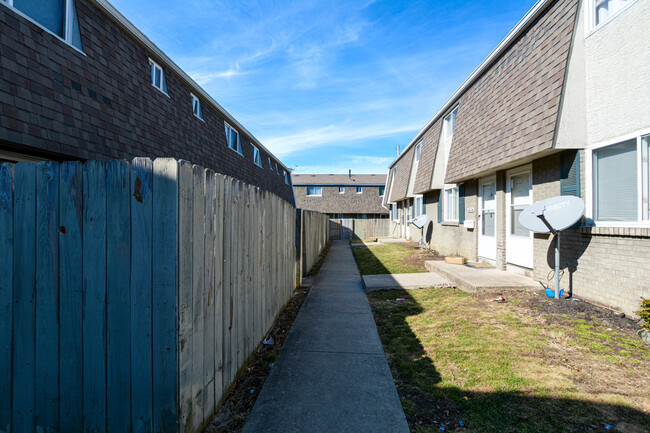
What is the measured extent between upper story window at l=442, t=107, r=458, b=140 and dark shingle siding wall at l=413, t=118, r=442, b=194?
1.06 feet

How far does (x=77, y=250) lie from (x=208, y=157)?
8389mm

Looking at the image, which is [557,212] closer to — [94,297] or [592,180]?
[592,180]

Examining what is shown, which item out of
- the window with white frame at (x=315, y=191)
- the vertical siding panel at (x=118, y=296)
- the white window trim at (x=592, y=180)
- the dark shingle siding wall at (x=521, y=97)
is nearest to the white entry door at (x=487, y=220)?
the dark shingle siding wall at (x=521, y=97)

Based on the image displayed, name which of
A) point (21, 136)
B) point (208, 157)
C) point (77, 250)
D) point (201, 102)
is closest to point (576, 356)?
point (77, 250)

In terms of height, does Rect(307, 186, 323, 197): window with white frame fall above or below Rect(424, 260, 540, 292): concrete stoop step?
above

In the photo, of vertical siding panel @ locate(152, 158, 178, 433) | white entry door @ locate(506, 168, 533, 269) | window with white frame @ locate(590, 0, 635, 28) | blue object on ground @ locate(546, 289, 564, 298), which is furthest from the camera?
white entry door @ locate(506, 168, 533, 269)

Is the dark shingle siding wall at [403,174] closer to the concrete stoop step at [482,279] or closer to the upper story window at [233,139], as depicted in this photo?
the upper story window at [233,139]

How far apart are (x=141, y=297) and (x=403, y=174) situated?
63.5 feet

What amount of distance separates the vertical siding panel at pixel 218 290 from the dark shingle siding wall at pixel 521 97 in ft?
18.7

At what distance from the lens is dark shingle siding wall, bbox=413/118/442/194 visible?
13219mm

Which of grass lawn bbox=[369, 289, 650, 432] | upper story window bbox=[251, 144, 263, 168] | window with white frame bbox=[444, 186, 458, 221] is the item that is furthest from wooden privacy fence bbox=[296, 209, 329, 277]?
upper story window bbox=[251, 144, 263, 168]

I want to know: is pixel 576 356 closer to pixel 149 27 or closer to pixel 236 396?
pixel 236 396

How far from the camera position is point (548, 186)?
634 cm

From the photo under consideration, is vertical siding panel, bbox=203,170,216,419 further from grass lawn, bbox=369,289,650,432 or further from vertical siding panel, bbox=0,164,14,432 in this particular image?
grass lawn, bbox=369,289,650,432
